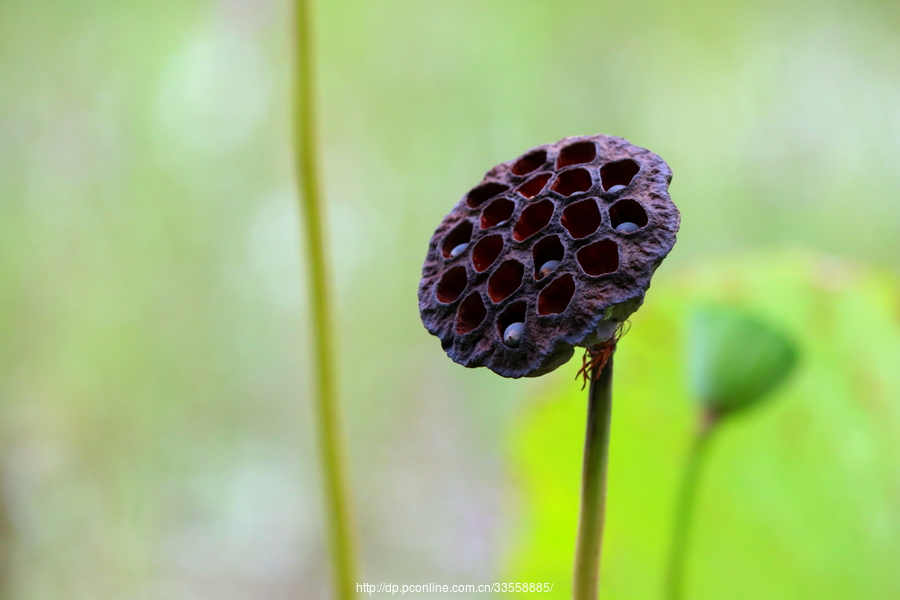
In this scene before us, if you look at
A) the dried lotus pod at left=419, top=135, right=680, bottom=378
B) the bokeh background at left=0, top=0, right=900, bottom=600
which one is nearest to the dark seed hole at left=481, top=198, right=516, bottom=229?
the dried lotus pod at left=419, top=135, right=680, bottom=378

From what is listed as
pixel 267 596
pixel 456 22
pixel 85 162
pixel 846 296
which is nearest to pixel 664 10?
pixel 456 22

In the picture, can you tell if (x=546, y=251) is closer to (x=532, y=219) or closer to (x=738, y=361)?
(x=532, y=219)

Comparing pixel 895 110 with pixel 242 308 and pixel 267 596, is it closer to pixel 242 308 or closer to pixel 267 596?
pixel 242 308

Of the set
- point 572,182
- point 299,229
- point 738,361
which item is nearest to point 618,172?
point 572,182

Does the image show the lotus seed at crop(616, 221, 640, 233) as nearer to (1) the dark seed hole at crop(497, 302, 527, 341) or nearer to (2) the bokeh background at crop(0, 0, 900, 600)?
(1) the dark seed hole at crop(497, 302, 527, 341)

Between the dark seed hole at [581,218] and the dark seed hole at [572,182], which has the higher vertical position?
the dark seed hole at [572,182]

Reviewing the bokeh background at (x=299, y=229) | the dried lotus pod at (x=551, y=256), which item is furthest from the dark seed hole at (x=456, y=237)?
the bokeh background at (x=299, y=229)

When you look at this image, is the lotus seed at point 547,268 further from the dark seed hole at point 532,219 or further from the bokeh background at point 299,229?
the bokeh background at point 299,229

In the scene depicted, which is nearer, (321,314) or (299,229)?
(321,314)
